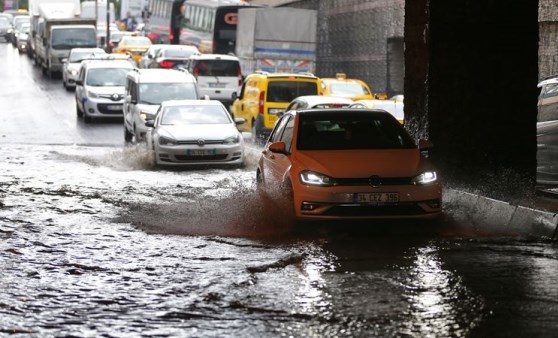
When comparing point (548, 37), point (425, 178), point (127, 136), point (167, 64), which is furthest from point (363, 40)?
point (425, 178)

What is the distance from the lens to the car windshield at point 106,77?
3759 centimetres

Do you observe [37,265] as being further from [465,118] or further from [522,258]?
[465,118]

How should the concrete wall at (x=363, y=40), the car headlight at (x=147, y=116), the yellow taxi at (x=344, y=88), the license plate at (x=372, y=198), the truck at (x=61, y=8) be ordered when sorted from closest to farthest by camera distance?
the license plate at (x=372, y=198)
the car headlight at (x=147, y=116)
the yellow taxi at (x=344, y=88)
the concrete wall at (x=363, y=40)
the truck at (x=61, y=8)

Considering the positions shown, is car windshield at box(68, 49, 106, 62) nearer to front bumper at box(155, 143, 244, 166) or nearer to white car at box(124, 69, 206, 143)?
white car at box(124, 69, 206, 143)

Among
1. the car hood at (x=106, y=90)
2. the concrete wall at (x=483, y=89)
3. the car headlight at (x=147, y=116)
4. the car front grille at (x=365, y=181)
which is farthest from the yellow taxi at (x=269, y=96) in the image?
the car front grille at (x=365, y=181)

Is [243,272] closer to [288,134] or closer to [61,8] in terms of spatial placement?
[288,134]

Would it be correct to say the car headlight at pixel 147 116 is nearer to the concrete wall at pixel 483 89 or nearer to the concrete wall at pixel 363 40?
the concrete wall at pixel 483 89

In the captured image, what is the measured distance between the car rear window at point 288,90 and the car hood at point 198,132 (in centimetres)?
648

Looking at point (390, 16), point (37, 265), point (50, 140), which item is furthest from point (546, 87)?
point (390, 16)

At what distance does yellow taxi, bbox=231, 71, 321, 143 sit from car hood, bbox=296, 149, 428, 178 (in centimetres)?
1607

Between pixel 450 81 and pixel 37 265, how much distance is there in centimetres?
734

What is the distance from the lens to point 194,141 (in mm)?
23438

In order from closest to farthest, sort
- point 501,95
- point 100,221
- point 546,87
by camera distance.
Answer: point 100,221 < point 501,95 < point 546,87

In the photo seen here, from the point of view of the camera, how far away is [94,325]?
28.0 ft
